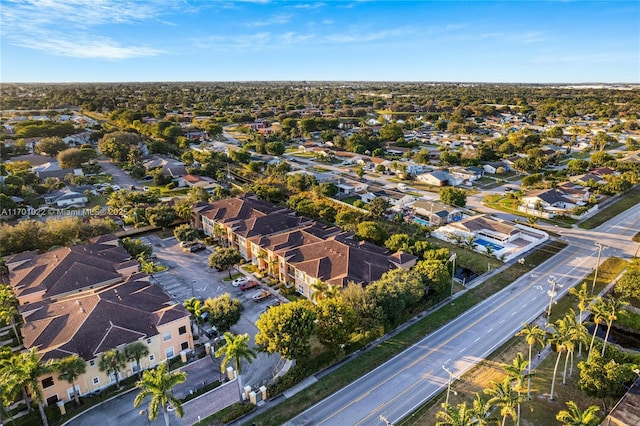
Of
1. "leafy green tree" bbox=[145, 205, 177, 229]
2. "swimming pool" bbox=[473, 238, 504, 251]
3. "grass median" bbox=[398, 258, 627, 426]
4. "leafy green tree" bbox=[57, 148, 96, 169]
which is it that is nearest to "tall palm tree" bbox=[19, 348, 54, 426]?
"grass median" bbox=[398, 258, 627, 426]

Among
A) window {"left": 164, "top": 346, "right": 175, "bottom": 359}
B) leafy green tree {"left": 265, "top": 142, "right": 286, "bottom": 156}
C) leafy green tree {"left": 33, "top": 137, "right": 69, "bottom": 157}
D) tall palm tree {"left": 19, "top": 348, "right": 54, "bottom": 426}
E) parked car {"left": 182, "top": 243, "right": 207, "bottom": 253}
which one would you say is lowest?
window {"left": 164, "top": 346, "right": 175, "bottom": 359}

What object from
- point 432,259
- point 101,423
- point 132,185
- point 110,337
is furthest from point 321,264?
point 132,185

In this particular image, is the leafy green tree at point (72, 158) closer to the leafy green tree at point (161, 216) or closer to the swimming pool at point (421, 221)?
the leafy green tree at point (161, 216)

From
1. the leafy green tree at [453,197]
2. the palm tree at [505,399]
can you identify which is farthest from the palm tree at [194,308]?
the leafy green tree at [453,197]

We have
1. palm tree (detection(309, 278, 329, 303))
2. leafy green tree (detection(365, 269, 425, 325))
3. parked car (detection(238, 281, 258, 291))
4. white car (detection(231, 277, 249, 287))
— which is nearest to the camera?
leafy green tree (detection(365, 269, 425, 325))

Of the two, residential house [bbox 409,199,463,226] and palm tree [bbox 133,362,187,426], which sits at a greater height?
palm tree [bbox 133,362,187,426]

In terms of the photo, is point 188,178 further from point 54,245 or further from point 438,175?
point 438,175

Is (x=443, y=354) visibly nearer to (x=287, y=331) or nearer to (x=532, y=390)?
(x=532, y=390)

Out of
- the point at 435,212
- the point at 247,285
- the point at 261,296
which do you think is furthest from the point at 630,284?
the point at 247,285

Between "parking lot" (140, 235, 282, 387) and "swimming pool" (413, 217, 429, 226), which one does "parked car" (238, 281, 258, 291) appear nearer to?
"parking lot" (140, 235, 282, 387)
